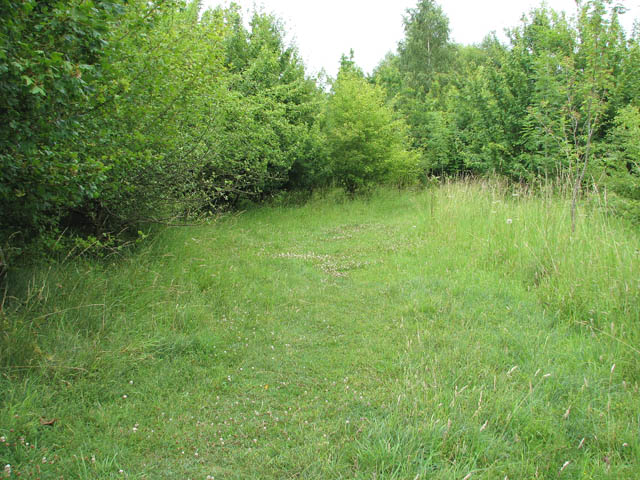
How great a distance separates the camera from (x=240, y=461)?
2719 millimetres

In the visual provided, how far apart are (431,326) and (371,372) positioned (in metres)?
1.20

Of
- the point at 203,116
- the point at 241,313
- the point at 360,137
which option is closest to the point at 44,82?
the point at 241,313

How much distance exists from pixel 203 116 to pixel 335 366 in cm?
446

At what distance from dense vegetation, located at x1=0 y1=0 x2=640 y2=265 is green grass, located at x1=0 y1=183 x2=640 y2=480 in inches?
35.4

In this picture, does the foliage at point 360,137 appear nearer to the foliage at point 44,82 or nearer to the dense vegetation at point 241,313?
the dense vegetation at point 241,313

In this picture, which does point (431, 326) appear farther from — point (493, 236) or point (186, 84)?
point (186, 84)

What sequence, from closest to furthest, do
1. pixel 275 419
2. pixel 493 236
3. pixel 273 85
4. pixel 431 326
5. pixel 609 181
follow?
1. pixel 275 419
2. pixel 431 326
3. pixel 493 236
4. pixel 609 181
5. pixel 273 85

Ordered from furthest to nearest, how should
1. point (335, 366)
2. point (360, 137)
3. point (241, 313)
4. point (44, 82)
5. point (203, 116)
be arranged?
point (360, 137) < point (203, 116) < point (241, 313) < point (335, 366) < point (44, 82)

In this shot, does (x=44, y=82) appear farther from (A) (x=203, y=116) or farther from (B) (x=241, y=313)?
(A) (x=203, y=116)

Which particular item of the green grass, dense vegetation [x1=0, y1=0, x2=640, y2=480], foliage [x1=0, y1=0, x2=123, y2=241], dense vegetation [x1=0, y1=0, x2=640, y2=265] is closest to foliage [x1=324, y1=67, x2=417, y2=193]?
dense vegetation [x1=0, y1=0, x2=640, y2=265]

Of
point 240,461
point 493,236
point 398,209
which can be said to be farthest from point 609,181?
point 240,461

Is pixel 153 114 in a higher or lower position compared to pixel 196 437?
higher

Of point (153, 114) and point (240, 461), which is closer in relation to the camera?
point (240, 461)

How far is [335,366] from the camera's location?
4.00 meters
